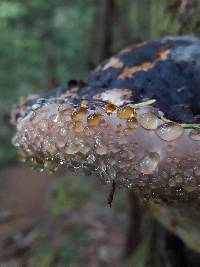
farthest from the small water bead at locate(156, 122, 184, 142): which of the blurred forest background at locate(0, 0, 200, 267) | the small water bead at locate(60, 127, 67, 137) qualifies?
the blurred forest background at locate(0, 0, 200, 267)

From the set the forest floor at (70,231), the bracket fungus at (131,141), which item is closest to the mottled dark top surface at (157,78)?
the bracket fungus at (131,141)

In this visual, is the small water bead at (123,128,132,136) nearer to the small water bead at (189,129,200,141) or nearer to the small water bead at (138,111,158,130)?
the small water bead at (138,111,158,130)

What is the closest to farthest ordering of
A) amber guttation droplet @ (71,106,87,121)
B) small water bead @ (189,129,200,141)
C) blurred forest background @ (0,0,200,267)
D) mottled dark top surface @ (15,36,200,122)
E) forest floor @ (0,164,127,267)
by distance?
1. small water bead @ (189,129,200,141)
2. amber guttation droplet @ (71,106,87,121)
3. mottled dark top surface @ (15,36,200,122)
4. blurred forest background @ (0,0,200,267)
5. forest floor @ (0,164,127,267)

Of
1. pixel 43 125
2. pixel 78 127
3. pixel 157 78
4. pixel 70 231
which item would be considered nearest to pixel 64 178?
pixel 70 231

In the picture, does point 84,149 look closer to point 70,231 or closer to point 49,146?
point 49,146

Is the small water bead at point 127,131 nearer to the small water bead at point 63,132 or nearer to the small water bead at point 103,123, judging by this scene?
the small water bead at point 103,123

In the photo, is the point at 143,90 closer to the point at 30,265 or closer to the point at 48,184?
the point at 30,265

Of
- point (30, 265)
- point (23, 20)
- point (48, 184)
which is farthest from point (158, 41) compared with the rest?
point (23, 20)
